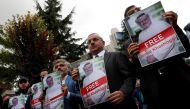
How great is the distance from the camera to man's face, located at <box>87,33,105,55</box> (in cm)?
377

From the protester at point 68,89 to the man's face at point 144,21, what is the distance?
1.71 meters

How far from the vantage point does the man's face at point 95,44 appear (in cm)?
377

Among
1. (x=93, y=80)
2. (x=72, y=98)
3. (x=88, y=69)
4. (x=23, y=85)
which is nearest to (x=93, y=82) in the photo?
(x=93, y=80)

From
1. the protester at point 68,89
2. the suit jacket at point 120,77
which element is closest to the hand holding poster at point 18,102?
the protester at point 68,89

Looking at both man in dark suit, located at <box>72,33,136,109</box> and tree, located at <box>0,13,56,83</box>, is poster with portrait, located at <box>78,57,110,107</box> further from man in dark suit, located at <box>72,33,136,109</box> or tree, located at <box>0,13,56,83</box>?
tree, located at <box>0,13,56,83</box>

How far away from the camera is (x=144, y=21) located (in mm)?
3020

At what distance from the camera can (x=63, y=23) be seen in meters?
26.0

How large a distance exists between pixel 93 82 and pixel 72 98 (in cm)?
138

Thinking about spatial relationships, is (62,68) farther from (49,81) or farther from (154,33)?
(154,33)

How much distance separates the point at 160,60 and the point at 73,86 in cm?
227

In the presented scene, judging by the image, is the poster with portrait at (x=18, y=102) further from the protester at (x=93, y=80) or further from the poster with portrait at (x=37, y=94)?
the protester at (x=93, y=80)

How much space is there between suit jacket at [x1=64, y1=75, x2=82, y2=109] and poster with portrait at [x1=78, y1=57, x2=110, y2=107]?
3.87 feet

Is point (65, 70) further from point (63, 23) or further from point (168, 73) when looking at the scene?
point (63, 23)

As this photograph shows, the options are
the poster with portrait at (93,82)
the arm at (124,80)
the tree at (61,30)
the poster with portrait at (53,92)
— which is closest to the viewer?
the arm at (124,80)
